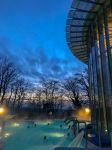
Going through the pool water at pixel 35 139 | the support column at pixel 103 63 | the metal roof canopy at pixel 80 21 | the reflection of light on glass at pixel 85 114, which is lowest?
the pool water at pixel 35 139

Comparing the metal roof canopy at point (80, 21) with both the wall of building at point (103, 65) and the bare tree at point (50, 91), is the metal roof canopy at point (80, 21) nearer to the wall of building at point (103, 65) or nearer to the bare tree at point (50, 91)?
the wall of building at point (103, 65)

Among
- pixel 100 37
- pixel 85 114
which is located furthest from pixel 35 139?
pixel 85 114

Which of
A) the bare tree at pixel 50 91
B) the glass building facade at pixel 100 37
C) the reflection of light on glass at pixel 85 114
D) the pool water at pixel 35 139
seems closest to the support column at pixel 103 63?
the glass building facade at pixel 100 37

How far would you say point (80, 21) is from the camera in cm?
1202

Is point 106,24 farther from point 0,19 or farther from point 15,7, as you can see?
point 0,19

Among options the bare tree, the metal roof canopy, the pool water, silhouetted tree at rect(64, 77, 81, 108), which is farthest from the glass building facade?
the bare tree

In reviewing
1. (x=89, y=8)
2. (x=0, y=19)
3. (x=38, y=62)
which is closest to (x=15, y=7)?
(x=0, y=19)

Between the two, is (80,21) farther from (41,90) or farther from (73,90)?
(41,90)

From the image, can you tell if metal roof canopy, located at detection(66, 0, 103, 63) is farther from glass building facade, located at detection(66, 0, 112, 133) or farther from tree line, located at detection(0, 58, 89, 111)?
tree line, located at detection(0, 58, 89, 111)

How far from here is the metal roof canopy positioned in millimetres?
10356

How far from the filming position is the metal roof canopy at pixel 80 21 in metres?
10.4

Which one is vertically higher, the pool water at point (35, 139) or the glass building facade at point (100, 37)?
the glass building facade at point (100, 37)

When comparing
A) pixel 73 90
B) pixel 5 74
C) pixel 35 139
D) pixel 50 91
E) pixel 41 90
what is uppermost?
pixel 5 74

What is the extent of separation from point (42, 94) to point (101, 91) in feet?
113
